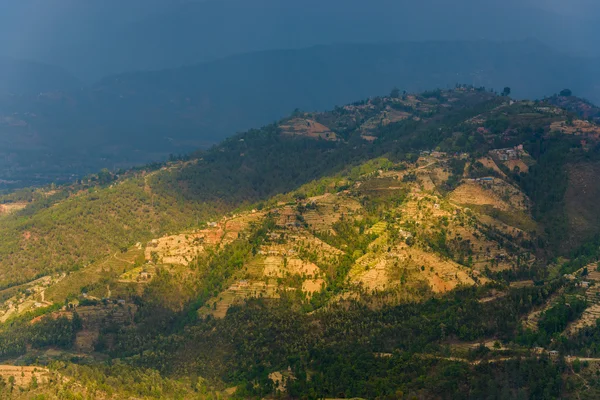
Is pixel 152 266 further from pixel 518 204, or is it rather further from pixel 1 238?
pixel 518 204

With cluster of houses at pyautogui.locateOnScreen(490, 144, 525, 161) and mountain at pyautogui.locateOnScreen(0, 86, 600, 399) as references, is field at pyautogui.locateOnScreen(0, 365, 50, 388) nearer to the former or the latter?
mountain at pyautogui.locateOnScreen(0, 86, 600, 399)

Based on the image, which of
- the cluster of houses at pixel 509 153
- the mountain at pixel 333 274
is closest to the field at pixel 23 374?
the mountain at pixel 333 274

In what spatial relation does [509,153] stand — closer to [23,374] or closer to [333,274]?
[333,274]

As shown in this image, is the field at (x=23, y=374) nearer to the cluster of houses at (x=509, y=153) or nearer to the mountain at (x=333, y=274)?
the mountain at (x=333, y=274)

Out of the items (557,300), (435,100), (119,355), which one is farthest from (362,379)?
(435,100)

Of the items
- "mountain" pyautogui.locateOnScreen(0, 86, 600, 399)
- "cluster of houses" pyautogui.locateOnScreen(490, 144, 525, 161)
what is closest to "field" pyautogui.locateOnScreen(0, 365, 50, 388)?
"mountain" pyautogui.locateOnScreen(0, 86, 600, 399)

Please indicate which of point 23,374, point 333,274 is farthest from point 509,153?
point 23,374

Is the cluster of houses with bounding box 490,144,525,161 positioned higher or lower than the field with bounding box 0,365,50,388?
higher

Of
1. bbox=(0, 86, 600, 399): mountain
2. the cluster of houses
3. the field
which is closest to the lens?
the field
